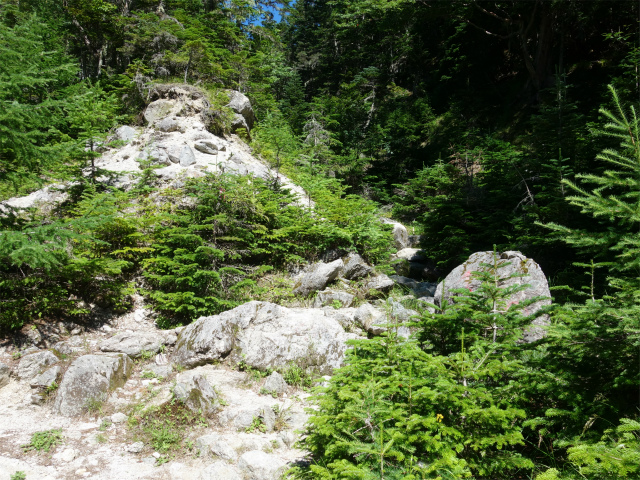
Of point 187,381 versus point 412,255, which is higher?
point 412,255

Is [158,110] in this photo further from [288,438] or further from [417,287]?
[288,438]

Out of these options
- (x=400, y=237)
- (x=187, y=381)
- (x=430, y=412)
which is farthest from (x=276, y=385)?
(x=400, y=237)

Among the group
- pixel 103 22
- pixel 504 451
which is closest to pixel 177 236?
pixel 504 451

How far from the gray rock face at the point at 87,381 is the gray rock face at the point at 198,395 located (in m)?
1.09

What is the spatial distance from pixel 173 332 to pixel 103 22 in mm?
17148

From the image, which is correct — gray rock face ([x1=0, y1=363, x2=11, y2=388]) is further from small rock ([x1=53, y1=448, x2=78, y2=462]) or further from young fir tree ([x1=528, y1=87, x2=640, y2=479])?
young fir tree ([x1=528, y1=87, x2=640, y2=479])

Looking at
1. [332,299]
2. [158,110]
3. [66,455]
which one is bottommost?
[66,455]

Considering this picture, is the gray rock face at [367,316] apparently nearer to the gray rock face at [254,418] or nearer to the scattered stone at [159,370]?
the gray rock face at [254,418]

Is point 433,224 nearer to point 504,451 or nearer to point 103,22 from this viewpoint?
point 504,451

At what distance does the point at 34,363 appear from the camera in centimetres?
580

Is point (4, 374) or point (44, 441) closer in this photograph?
point (44, 441)

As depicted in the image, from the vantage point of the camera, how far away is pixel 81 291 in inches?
290

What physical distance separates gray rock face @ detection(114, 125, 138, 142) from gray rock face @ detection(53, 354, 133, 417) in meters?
9.43

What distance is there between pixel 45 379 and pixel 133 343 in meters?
1.40
